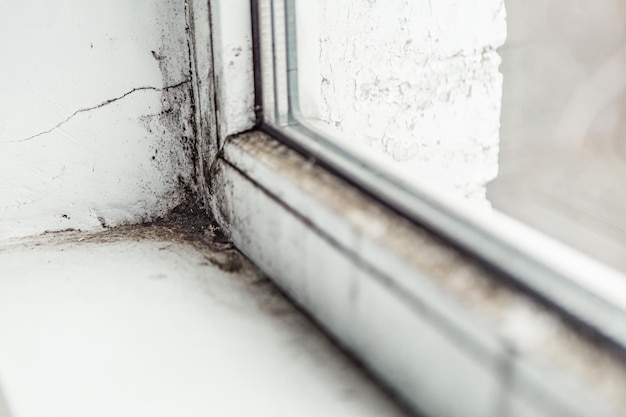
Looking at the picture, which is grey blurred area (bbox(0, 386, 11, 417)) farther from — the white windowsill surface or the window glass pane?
the window glass pane

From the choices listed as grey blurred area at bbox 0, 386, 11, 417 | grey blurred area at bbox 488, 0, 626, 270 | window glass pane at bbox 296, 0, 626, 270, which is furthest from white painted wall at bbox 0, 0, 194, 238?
grey blurred area at bbox 488, 0, 626, 270

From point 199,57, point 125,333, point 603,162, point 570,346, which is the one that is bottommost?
point 603,162

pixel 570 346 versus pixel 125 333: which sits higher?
pixel 570 346

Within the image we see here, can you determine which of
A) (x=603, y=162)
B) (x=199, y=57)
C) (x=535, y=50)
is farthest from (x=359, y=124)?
(x=603, y=162)

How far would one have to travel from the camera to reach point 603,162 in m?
2.40

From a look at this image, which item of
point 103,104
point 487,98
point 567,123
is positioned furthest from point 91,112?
point 567,123

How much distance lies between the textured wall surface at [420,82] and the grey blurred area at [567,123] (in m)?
0.63

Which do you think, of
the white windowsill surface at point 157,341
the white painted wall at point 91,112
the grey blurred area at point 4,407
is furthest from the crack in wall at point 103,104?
the grey blurred area at point 4,407

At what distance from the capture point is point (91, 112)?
87 centimetres

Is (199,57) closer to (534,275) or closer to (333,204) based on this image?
(333,204)

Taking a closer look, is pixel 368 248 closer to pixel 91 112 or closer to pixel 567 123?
→ pixel 91 112

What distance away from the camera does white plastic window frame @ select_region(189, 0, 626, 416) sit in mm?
465

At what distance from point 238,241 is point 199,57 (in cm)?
25

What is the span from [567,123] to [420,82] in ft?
4.61
